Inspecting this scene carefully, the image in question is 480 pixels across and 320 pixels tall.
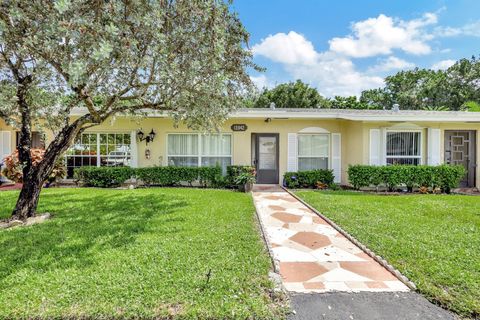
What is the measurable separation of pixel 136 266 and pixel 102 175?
8225 millimetres

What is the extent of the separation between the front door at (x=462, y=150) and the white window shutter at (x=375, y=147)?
3.32 m


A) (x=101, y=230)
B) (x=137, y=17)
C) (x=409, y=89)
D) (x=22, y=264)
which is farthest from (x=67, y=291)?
(x=409, y=89)

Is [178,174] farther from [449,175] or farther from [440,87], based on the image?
[440,87]

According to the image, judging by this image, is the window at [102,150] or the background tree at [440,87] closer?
the window at [102,150]

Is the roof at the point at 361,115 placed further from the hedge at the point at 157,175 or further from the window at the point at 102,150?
the window at the point at 102,150

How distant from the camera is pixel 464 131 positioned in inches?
456

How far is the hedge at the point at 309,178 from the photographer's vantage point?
11125 mm

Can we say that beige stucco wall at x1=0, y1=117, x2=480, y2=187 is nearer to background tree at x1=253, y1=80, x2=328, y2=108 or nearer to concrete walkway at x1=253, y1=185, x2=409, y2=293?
concrete walkway at x1=253, y1=185, x2=409, y2=293

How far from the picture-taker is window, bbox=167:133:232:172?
39.2ft

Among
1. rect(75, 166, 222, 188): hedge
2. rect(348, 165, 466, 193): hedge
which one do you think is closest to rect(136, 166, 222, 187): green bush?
rect(75, 166, 222, 188): hedge

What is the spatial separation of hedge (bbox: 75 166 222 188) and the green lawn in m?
3.88

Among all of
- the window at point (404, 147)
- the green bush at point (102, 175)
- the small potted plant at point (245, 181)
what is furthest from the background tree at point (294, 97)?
the green bush at point (102, 175)

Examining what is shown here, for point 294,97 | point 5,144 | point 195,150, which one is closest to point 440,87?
point 294,97

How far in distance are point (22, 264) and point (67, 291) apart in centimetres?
130
